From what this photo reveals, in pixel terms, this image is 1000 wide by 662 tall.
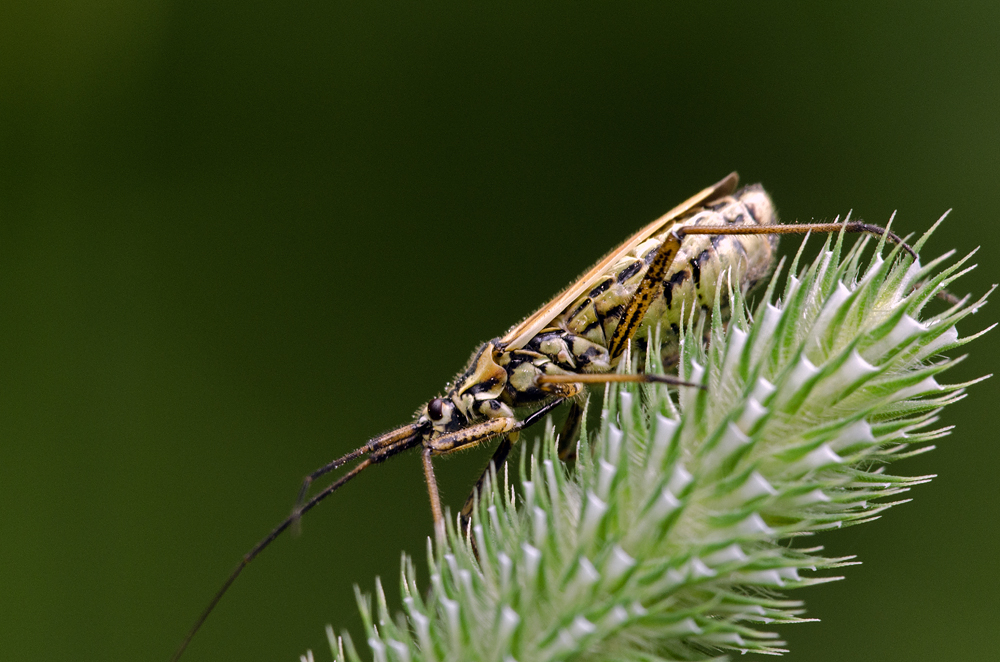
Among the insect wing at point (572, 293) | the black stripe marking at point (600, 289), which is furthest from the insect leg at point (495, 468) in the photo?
the black stripe marking at point (600, 289)

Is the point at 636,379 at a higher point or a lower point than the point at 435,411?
lower

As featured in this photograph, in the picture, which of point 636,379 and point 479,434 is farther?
point 479,434

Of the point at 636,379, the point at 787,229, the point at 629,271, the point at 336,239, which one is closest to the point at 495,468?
the point at 629,271

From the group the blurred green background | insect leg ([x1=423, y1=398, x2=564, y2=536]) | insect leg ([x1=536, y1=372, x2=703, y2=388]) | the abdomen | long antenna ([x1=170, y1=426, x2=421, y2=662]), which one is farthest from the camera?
the blurred green background

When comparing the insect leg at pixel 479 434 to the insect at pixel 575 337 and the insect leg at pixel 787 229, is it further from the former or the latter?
the insect leg at pixel 787 229

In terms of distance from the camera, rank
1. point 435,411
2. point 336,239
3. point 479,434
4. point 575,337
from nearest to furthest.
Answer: point 479,434 < point 435,411 < point 575,337 < point 336,239

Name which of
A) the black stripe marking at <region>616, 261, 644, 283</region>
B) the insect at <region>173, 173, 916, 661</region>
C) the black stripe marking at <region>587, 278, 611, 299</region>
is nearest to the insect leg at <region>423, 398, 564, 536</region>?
the insect at <region>173, 173, 916, 661</region>

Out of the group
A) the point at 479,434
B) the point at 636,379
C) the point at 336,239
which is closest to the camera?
the point at 636,379

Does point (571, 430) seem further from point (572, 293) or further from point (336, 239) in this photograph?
point (336, 239)

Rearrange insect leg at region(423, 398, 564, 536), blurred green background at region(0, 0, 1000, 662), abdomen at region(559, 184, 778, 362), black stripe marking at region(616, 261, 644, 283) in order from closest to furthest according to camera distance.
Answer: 1. insect leg at region(423, 398, 564, 536)
2. abdomen at region(559, 184, 778, 362)
3. black stripe marking at region(616, 261, 644, 283)
4. blurred green background at region(0, 0, 1000, 662)

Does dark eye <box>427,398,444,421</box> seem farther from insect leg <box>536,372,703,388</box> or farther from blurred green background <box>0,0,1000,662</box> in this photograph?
blurred green background <box>0,0,1000,662</box>
